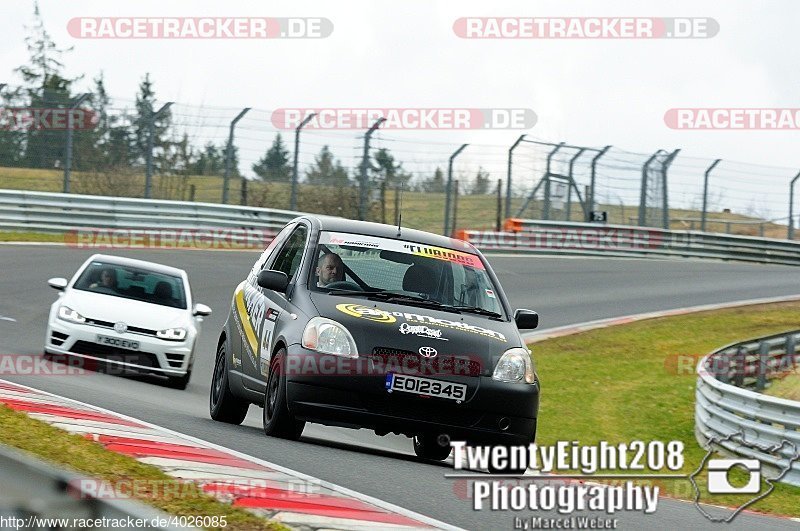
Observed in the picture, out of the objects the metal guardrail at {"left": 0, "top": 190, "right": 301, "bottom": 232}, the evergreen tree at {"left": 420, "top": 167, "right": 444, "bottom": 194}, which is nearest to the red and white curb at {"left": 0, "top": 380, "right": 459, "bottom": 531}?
the metal guardrail at {"left": 0, "top": 190, "right": 301, "bottom": 232}

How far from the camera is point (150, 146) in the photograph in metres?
29.0

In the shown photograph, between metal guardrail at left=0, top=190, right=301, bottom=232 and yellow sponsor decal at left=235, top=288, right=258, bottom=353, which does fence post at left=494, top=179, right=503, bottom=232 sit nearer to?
metal guardrail at left=0, top=190, right=301, bottom=232

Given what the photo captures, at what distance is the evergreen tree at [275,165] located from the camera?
29.8 m

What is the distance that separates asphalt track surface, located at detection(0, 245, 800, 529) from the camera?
23.7 ft

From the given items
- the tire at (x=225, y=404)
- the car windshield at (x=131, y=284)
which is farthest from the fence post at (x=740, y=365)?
the tire at (x=225, y=404)

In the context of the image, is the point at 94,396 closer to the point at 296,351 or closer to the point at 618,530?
the point at 296,351

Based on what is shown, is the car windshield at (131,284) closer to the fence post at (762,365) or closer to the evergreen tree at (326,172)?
the fence post at (762,365)

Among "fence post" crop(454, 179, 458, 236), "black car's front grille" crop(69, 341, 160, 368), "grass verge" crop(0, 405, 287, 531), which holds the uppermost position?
"fence post" crop(454, 179, 458, 236)

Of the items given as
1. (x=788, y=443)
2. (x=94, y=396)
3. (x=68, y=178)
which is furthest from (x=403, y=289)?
(x=68, y=178)

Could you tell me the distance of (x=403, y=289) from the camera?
9453mm

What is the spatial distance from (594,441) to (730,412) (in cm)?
159

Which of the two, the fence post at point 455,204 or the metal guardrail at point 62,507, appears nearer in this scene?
the metal guardrail at point 62,507

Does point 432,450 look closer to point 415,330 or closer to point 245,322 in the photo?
point 415,330

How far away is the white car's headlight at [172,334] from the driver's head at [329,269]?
512cm
